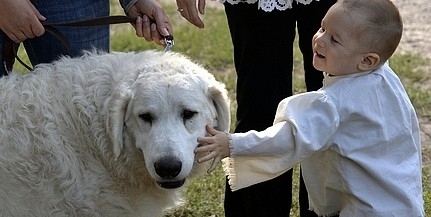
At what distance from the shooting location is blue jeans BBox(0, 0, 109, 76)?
4.00 meters

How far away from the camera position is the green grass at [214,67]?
16.7ft

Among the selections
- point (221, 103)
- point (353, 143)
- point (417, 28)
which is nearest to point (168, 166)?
point (221, 103)

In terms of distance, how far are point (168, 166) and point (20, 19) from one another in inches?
39.1

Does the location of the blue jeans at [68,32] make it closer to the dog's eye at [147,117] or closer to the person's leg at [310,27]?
the dog's eye at [147,117]

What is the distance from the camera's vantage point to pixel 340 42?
3.33 m

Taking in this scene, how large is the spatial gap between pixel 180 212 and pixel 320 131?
6.30 feet

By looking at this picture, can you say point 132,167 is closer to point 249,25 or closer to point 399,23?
point 249,25

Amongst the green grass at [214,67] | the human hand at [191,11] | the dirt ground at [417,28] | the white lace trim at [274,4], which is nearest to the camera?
the white lace trim at [274,4]

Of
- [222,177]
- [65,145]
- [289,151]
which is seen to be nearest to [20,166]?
[65,145]

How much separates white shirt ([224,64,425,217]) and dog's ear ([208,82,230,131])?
32 centimetres

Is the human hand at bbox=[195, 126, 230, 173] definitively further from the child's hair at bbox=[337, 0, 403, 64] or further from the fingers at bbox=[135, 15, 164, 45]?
the fingers at bbox=[135, 15, 164, 45]

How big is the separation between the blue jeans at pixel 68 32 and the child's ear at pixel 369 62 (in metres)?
1.36

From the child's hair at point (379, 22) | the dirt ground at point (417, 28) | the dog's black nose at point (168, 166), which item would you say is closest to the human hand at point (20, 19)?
the dog's black nose at point (168, 166)

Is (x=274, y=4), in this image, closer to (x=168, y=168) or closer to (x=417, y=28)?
(x=168, y=168)
